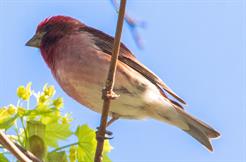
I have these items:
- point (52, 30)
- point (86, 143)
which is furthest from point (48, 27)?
point (86, 143)

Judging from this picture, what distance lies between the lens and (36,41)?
589 cm

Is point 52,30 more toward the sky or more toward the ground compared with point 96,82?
more toward the sky

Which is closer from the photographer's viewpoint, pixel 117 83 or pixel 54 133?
pixel 54 133

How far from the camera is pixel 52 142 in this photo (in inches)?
128

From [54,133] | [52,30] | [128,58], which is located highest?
[52,30]

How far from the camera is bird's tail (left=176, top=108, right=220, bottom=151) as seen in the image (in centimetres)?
526

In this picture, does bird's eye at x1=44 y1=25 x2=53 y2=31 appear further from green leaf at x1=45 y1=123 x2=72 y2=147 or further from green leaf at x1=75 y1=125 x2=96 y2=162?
green leaf at x1=45 y1=123 x2=72 y2=147

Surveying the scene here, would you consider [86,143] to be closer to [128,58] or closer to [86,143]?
[86,143]

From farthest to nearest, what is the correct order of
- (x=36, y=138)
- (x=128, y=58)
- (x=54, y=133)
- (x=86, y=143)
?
(x=128, y=58) < (x=86, y=143) < (x=54, y=133) < (x=36, y=138)

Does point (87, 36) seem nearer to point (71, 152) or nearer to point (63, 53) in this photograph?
point (63, 53)

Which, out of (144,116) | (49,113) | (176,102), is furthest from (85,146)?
(176,102)

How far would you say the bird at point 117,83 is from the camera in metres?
5.05

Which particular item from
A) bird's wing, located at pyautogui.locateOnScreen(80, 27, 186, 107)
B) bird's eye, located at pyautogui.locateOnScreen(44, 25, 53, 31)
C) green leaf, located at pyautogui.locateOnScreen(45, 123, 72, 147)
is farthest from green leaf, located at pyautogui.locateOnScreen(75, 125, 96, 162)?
bird's eye, located at pyautogui.locateOnScreen(44, 25, 53, 31)

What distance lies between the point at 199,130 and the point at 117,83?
104 centimetres
